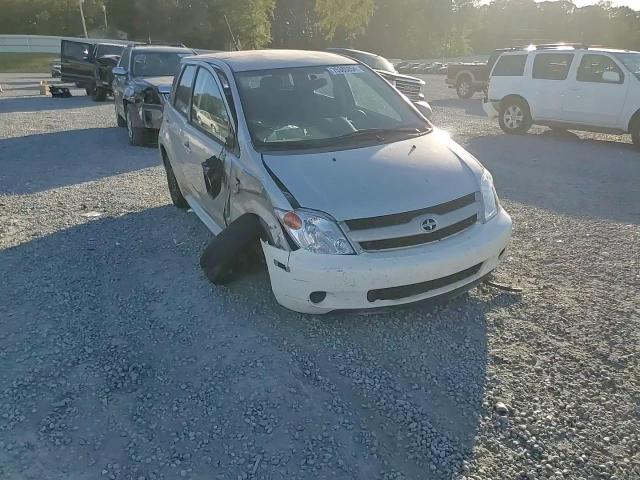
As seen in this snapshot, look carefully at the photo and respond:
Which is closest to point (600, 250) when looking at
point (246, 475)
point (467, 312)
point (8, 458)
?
point (467, 312)

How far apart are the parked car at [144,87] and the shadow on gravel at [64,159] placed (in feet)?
1.35

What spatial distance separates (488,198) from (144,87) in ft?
26.4

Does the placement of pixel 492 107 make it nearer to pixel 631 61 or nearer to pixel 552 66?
pixel 552 66

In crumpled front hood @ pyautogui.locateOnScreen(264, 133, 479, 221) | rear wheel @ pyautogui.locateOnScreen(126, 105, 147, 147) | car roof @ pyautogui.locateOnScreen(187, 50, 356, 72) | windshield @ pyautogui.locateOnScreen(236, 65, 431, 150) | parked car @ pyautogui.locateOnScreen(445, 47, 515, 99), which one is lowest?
parked car @ pyautogui.locateOnScreen(445, 47, 515, 99)

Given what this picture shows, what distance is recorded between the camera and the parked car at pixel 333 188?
11.1ft

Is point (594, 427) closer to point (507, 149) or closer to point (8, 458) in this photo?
point (8, 458)

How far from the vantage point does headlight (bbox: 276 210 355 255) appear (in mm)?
3357

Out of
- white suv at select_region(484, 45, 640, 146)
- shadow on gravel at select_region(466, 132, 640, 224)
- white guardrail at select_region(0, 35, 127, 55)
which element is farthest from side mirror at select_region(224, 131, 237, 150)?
white guardrail at select_region(0, 35, 127, 55)

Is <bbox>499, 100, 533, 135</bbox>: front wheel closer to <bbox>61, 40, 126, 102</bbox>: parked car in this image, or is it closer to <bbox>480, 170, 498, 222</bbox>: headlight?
<bbox>480, 170, 498, 222</bbox>: headlight

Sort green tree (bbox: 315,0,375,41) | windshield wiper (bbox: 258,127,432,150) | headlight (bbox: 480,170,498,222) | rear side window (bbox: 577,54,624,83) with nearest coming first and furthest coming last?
headlight (bbox: 480,170,498,222), windshield wiper (bbox: 258,127,432,150), rear side window (bbox: 577,54,624,83), green tree (bbox: 315,0,375,41)

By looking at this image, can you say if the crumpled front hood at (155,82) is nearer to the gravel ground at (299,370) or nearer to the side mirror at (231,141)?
the gravel ground at (299,370)

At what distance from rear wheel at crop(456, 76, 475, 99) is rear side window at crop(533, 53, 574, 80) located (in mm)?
9128

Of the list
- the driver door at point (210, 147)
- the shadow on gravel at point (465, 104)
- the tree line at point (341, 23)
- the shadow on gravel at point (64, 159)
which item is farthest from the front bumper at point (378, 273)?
the tree line at point (341, 23)

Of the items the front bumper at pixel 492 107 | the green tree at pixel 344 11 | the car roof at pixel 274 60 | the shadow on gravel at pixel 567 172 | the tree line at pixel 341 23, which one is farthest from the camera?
the tree line at pixel 341 23
